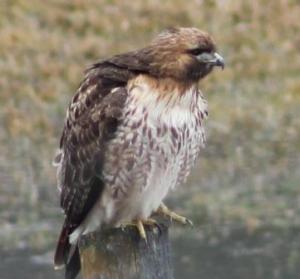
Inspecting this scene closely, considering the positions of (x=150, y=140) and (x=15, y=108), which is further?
(x=15, y=108)

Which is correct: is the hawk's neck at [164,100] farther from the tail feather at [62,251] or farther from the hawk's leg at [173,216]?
the tail feather at [62,251]

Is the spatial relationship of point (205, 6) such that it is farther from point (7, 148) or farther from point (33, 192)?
point (33, 192)

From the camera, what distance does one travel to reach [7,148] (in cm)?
1338

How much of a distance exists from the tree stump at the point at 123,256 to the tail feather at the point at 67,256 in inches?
28.7

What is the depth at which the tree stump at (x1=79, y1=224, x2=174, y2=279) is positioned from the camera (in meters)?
5.93

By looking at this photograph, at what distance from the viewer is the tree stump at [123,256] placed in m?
5.93

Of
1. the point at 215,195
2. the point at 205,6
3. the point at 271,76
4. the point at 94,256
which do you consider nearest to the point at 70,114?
the point at 94,256

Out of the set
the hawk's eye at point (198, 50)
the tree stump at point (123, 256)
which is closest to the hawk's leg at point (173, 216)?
the hawk's eye at point (198, 50)

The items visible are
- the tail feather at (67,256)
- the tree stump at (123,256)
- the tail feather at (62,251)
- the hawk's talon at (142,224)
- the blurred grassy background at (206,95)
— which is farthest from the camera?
the blurred grassy background at (206,95)

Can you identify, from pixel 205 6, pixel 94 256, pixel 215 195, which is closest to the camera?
pixel 94 256

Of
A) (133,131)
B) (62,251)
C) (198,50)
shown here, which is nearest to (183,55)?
(198,50)

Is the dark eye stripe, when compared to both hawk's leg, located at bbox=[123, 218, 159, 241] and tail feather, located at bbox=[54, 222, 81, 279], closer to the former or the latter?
hawk's leg, located at bbox=[123, 218, 159, 241]

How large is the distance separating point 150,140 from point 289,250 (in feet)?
12.3

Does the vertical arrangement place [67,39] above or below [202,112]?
below
